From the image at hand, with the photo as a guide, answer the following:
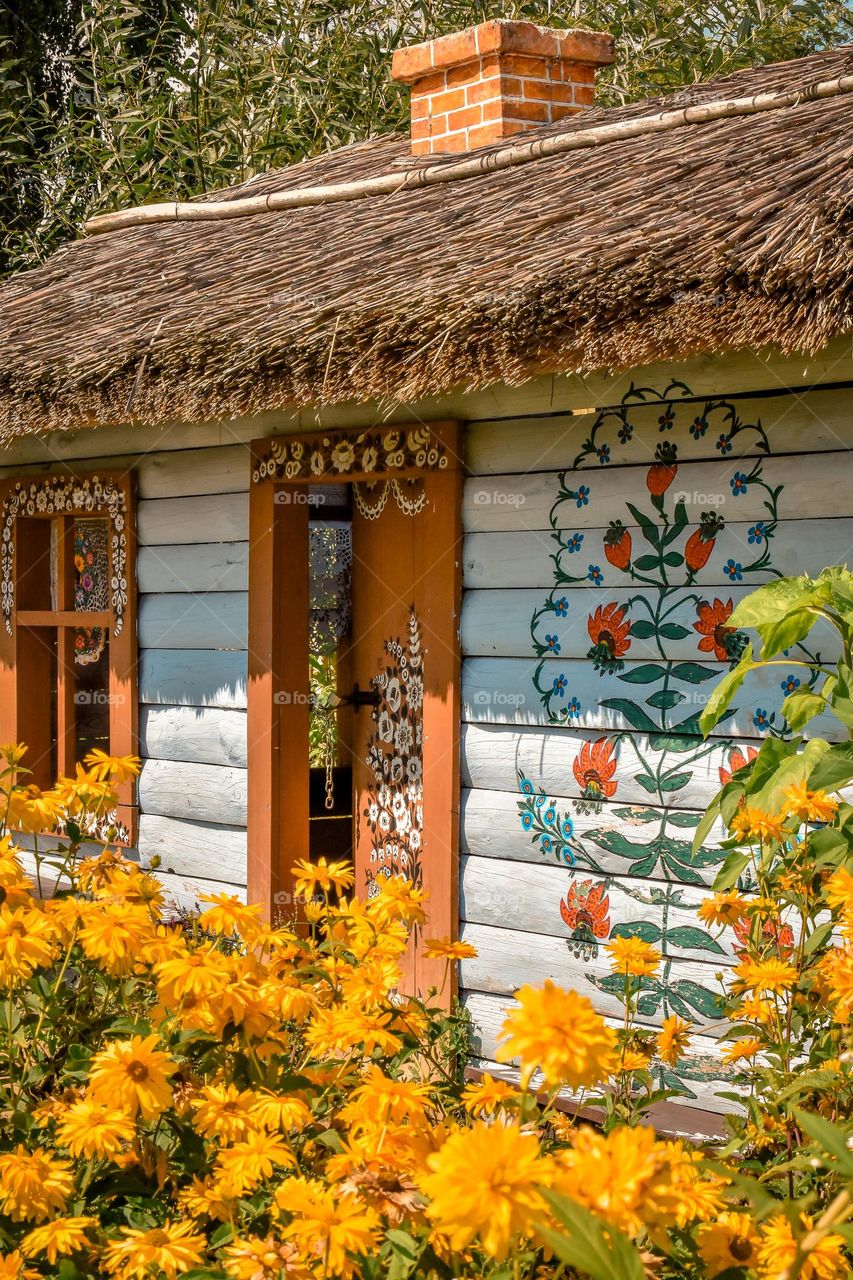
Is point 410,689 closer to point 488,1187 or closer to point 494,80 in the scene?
point 494,80

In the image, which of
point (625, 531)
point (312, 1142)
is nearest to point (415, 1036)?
point (312, 1142)

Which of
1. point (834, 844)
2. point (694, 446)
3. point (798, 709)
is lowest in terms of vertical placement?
point (834, 844)

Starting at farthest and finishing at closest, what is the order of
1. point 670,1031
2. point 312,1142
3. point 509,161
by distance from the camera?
point 509,161 → point 670,1031 → point 312,1142

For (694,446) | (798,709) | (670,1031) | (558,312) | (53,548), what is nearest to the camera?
(670,1031)

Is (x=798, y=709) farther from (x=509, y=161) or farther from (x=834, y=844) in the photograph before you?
(x=509, y=161)

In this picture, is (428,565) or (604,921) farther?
(428,565)

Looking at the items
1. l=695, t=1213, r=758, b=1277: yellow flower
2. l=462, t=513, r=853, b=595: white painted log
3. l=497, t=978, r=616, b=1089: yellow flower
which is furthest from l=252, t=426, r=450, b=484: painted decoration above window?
l=497, t=978, r=616, b=1089: yellow flower

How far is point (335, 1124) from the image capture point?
5.91 feet

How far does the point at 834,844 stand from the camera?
2.31m

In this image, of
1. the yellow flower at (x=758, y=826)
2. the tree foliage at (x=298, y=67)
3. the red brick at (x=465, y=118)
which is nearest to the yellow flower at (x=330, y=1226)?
the yellow flower at (x=758, y=826)

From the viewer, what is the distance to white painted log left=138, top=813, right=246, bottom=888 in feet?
17.6

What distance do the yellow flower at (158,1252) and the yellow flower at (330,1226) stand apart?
126 millimetres

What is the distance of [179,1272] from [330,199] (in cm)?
508

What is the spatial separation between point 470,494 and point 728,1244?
3269mm
